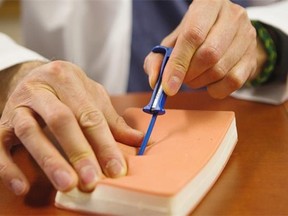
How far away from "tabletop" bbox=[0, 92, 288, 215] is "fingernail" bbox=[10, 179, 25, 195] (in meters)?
0.01

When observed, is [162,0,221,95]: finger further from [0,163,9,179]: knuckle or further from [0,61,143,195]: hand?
[0,163,9,179]: knuckle

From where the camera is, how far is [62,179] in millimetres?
426

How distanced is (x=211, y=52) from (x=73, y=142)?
0.77 ft

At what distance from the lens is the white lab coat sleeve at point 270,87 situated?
720mm

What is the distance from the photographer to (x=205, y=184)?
18.1 inches

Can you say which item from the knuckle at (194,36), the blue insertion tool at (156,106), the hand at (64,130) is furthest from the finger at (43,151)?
the knuckle at (194,36)

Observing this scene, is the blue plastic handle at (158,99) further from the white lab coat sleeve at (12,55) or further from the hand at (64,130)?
Result: the white lab coat sleeve at (12,55)

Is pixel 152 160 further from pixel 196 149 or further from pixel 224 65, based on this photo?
pixel 224 65

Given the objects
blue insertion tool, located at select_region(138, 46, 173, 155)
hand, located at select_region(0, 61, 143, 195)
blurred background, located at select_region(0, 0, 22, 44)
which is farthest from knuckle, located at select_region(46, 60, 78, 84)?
blurred background, located at select_region(0, 0, 22, 44)

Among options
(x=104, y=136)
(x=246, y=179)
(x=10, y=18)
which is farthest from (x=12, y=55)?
(x=10, y=18)

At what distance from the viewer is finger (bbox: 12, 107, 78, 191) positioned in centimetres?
43

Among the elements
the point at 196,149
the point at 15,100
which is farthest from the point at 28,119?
the point at 196,149

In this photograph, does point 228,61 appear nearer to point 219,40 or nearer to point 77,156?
point 219,40

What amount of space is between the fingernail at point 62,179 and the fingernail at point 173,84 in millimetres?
185
